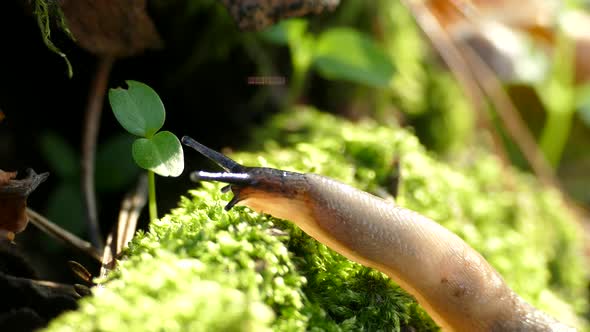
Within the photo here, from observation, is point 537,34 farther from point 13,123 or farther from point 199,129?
point 13,123

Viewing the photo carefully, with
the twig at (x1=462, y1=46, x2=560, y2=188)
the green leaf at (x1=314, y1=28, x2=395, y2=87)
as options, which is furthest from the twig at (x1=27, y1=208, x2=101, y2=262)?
the twig at (x1=462, y1=46, x2=560, y2=188)

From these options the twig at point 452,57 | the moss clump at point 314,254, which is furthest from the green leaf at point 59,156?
the twig at point 452,57

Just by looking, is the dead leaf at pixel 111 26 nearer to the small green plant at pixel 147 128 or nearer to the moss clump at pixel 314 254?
the small green plant at pixel 147 128

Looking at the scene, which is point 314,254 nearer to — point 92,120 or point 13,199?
point 13,199

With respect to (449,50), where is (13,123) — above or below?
below

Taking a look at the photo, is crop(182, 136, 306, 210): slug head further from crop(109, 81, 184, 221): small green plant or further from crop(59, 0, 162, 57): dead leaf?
crop(59, 0, 162, 57): dead leaf

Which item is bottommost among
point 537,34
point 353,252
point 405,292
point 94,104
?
point 405,292

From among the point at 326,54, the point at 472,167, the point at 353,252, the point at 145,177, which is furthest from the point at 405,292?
the point at 472,167

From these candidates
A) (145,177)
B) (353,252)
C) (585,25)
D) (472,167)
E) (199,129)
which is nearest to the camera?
(353,252)
